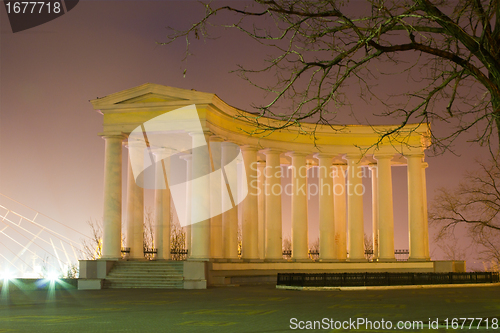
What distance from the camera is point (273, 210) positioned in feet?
278

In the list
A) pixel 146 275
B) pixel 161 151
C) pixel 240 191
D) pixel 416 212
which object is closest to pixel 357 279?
pixel 146 275

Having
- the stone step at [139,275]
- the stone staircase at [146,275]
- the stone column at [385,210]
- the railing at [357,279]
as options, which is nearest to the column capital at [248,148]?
the stone staircase at [146,275]

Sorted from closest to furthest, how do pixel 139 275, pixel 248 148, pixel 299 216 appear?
pixel 139 275
pixel 248 148
pixel 299 216

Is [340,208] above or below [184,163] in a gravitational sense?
below

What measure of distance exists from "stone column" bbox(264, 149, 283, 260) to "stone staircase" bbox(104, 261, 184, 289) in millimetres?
17678

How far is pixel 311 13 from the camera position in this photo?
91.2ft

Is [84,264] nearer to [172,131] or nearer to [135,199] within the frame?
[135,199]

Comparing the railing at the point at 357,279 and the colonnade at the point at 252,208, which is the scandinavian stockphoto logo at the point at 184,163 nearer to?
the colonnade at the point at 252,208

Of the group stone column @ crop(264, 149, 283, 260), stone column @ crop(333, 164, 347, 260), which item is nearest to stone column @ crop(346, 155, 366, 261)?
stone column @ crop(333, 164, 347, 260)

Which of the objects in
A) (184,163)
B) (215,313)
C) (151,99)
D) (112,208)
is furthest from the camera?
(184,163)

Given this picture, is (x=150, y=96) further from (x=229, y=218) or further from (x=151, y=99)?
(x=229, y=218)

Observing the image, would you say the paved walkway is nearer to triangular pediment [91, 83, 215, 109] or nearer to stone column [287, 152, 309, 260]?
triangular pediment [91, 83, 215, 109]

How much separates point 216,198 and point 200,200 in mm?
3823

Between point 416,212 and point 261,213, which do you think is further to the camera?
point 261,213
